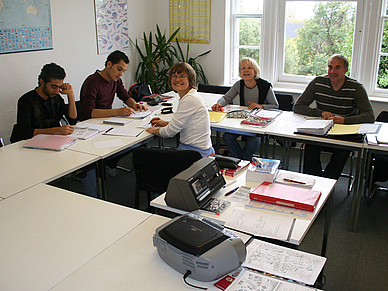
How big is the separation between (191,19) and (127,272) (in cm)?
461

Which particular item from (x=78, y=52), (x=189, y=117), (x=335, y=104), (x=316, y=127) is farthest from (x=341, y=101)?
(x=78, y=52)

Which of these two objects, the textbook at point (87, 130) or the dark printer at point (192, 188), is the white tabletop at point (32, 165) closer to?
the textbook at point (87, 130)

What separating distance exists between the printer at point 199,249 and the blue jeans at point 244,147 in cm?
251

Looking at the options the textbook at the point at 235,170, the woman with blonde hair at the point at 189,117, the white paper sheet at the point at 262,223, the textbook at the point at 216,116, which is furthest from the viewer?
the textbook at the point at 216,116

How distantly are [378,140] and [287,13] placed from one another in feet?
8.79

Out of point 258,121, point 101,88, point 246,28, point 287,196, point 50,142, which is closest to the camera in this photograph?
point 287,196

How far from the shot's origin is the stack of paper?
3135mm

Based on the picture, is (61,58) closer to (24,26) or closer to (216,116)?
(24,26)

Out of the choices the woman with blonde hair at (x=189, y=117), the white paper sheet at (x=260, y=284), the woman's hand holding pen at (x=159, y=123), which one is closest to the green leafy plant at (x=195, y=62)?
the woman's hand holding pen at (x=159, y=123)

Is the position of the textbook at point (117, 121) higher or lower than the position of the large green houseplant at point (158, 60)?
lower

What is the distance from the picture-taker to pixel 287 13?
16.2 ft

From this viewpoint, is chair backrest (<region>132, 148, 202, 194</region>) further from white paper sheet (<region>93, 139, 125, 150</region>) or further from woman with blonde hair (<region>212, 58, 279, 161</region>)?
woman with blonde hair (<region>212, 58, 279, 161</region>)

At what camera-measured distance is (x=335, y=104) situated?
366 cm

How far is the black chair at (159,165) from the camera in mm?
2459
